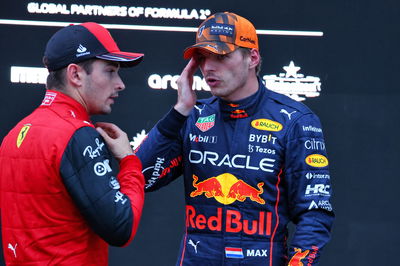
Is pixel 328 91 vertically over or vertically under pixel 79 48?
under

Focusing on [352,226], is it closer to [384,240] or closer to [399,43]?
[384,240]

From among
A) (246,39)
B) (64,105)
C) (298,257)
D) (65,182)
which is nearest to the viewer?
(65,182)

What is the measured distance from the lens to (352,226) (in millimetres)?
3896

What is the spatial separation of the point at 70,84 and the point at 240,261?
89 cm

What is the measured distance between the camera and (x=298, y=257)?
237 centimetres

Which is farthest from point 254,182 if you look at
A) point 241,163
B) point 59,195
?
point 59,195

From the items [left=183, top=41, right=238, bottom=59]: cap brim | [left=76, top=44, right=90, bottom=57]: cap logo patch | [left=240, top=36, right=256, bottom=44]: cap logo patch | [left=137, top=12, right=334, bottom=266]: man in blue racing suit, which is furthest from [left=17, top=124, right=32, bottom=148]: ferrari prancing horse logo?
[left=240, top=36, right=256, bottom=44]: cap logo patch

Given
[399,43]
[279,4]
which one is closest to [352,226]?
[399,43]

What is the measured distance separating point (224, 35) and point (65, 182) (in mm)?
923

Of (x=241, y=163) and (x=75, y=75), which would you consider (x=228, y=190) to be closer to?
(x=241, y=163)

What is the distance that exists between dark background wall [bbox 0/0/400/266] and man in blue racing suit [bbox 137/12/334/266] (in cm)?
129

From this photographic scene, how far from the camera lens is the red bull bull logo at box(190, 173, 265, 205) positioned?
2469mm

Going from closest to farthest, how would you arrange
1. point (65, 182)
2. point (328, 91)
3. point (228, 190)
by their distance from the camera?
point (65, 182)
point (228, 190)
point (328, 91)

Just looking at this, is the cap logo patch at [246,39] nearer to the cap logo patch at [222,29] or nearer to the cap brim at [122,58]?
the cap logo patch at [222,29]
